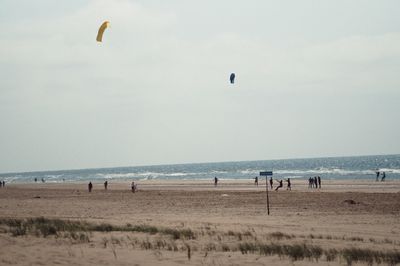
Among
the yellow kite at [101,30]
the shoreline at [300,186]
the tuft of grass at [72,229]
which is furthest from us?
the shoreline at [300,186]

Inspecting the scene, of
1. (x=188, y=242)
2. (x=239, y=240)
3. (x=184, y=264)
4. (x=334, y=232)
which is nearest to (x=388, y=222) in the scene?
(x=334, y=232)

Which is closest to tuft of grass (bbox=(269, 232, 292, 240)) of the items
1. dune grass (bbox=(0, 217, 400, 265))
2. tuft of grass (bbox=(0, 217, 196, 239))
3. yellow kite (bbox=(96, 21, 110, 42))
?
dune grass (bbox=(0, 217, 400, 265))

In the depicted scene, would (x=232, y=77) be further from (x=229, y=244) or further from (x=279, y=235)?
(x=229, y=244)

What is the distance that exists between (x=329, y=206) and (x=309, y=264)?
14.9 meters

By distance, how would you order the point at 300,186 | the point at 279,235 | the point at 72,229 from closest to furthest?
the point at 279,235 < the point at 72,229 < the point at 300,186

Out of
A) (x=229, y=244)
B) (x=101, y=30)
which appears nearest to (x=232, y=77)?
(x=101, y=30)

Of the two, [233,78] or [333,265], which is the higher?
[233,78]

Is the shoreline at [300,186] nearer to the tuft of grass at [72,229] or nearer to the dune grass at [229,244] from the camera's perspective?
the tuft of grass at [72,229]

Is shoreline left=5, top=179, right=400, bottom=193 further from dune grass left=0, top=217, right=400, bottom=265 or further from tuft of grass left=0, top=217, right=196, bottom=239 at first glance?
dune grass left=0, top=217, right=400, bottom=265

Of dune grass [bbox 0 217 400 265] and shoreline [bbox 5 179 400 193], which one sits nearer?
dune grass [bbox 0 217 400 265]

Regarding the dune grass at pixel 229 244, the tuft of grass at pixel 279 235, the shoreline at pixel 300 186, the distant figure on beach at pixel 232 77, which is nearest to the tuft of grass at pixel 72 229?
the dune grass at pixel 229 244

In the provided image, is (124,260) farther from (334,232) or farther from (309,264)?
(334,232)

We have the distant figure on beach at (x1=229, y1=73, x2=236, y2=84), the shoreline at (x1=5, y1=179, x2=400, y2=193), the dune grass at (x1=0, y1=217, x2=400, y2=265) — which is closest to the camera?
the dune grass at (x1=0, y1=217, x2=400, y2=265)

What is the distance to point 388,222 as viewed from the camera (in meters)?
15.9
